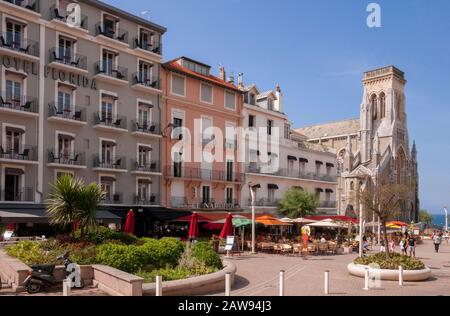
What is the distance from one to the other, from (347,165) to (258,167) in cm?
4765

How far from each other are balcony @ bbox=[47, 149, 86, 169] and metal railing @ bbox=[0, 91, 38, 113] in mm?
2988

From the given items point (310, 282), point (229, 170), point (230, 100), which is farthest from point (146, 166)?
point (310, 282)

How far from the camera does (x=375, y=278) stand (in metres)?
17.3

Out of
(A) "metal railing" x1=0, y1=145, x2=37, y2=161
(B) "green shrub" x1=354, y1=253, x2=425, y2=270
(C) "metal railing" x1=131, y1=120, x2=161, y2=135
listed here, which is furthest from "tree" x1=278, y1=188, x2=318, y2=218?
(A) "metal railing" x1=0, y1=145, x2=37, y2=161

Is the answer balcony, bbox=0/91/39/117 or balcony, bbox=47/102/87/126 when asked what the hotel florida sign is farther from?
balcony, bbox=47/102/87/126

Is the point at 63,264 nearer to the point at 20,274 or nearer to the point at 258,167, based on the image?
the point at 20,274

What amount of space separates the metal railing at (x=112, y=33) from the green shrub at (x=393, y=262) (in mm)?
23855

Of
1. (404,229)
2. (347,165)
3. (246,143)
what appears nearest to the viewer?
(246,143)

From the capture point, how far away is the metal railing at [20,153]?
89.2 ft

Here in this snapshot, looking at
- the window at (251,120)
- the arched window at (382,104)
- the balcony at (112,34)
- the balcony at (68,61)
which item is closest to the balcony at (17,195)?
the balcony at (68,61)

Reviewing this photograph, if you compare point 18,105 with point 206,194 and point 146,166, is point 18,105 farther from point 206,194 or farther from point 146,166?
point 206,194

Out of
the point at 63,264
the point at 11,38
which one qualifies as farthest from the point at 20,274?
the point at 11,38

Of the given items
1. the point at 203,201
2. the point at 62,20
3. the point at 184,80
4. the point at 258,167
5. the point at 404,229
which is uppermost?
the point at 62,20

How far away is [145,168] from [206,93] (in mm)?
9078
